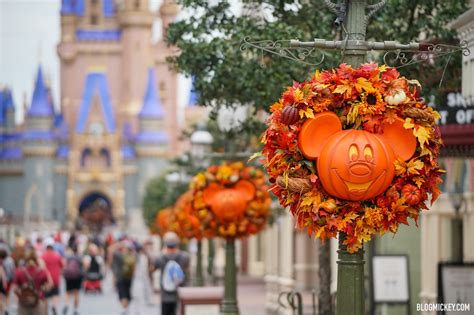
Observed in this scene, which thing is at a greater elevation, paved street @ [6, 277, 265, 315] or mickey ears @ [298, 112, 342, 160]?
mickey ears @ [298, 112, 342, 160]

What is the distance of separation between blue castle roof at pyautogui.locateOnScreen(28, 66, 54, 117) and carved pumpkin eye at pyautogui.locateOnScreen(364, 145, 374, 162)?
362 ft

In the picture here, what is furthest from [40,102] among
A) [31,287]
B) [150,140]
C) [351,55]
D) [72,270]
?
[351,55]

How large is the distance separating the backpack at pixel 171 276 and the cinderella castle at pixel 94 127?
94684mm

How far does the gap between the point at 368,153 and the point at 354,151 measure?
0.30 feet

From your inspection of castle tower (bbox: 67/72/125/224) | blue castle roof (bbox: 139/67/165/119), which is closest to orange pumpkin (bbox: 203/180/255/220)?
blue castle roof (bbox: 139/67/165/119)

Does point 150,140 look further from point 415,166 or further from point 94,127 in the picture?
point 415,166

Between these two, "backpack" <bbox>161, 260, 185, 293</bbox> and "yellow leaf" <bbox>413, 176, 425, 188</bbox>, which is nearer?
"yellow leaf" <bbox>413, 176, 425, 188</bbox>

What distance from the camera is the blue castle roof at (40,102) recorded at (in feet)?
383

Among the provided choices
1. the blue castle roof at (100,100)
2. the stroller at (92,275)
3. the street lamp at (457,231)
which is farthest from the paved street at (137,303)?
the blue castle roof at (100,100)

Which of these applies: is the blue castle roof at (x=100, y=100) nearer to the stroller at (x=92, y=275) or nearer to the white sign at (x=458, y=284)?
the stroller at (x=92, y=275)

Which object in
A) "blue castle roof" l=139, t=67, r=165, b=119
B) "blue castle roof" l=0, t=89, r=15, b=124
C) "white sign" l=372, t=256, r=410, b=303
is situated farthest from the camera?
"blue castle roof" l=0, t=89, r=15, b=124

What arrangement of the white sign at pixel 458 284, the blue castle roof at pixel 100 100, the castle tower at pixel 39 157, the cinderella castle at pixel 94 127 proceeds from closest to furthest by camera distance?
the white sign at pixel 458 284 < the castle tower at pixel 39 157 < the cinderella castle at pixel 94 127 < the blue castle roof at pixel 100 100

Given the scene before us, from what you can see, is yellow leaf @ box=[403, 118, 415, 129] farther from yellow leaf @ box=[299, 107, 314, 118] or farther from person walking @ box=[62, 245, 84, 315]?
person walking @ box=[62, 245, 84, 315]

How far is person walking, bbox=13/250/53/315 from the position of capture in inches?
653
